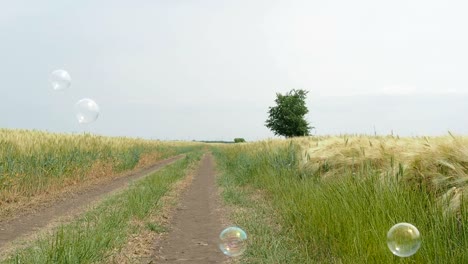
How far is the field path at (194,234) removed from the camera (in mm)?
6816

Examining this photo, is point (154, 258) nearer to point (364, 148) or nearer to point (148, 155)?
point (364, 148)

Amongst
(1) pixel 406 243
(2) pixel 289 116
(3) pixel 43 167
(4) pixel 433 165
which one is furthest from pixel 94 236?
(2) pixel 289 116

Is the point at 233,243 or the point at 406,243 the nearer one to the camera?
the point at 406,243

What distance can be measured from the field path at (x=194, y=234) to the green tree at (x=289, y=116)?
49803 mm

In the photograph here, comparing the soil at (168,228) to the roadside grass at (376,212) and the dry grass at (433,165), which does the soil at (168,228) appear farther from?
the dry grass at (433,165)

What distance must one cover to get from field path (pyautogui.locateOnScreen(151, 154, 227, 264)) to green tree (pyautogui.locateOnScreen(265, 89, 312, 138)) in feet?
163

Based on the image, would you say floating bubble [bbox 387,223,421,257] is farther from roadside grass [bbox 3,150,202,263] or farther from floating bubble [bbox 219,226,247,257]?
roadside grass [bbox 3,150,202,263]

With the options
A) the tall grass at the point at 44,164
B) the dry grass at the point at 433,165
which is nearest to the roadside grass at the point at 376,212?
the dry grass at the point at 433,165

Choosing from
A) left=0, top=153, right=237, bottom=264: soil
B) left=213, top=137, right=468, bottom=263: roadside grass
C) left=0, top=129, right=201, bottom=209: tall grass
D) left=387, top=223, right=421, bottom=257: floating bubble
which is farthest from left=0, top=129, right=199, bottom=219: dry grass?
left=387, top=223, right=421, bottom=257: floating bubble

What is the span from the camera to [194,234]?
8.53 metres

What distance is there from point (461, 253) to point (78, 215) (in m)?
9.54

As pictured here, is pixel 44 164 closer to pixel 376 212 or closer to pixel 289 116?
pixel 376 212

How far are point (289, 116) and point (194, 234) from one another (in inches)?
2171

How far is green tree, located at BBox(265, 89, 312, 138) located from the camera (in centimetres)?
6278
